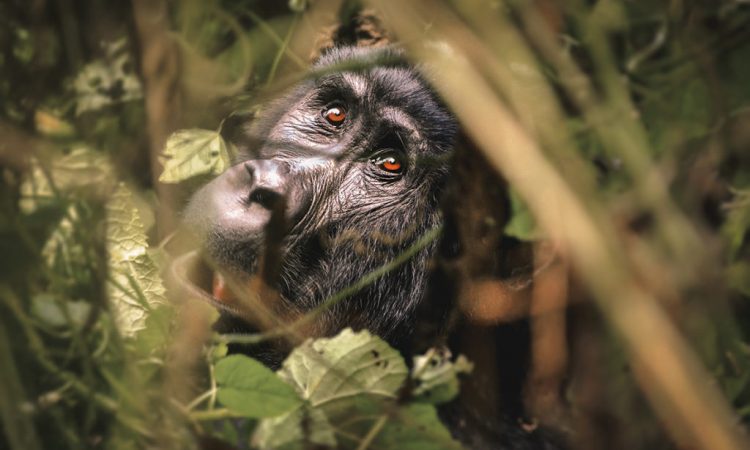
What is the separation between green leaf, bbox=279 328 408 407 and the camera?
4.74 ft

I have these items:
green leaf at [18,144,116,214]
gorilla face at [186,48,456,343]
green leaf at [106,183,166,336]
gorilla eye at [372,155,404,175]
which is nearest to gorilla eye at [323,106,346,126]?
gorilla face at [186,48,456,343]

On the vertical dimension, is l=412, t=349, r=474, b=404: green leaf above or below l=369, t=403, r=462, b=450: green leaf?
below

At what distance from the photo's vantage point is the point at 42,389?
1.20m

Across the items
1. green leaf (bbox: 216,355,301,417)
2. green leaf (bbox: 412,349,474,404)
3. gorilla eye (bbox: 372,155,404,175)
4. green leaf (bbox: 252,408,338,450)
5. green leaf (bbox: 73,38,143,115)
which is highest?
green leaf (bbox: 73,38,143,115)

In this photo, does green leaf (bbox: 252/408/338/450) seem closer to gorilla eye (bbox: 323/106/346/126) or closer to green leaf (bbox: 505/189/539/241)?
green leaf (bbox: 505/189/539/241)

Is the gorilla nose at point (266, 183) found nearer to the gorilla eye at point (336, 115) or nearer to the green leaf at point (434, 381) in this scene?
the gorilla eye at point (336, 115)

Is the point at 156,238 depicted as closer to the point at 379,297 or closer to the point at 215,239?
the point at 215,239

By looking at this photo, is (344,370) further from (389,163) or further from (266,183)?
(389,163)

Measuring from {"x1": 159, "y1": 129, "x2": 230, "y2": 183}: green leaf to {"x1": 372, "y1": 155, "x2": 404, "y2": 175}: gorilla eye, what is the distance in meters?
0.46

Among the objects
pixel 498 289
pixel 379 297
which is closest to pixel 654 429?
pixel 498 289

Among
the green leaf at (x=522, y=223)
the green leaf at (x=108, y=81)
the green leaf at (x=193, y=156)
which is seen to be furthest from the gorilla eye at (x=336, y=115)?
the green leaf at (x=108, y=81)

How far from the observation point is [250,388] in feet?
4.21

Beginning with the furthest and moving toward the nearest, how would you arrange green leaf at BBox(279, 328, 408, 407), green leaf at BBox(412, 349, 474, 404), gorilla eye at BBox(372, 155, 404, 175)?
gorilla eye at BBox(372, 155, 404, 175)
green leaf at BBox(412, 349, 474, 404)
green leaf at BBox(279, 328, 408, 407)

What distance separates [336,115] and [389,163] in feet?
0.82
